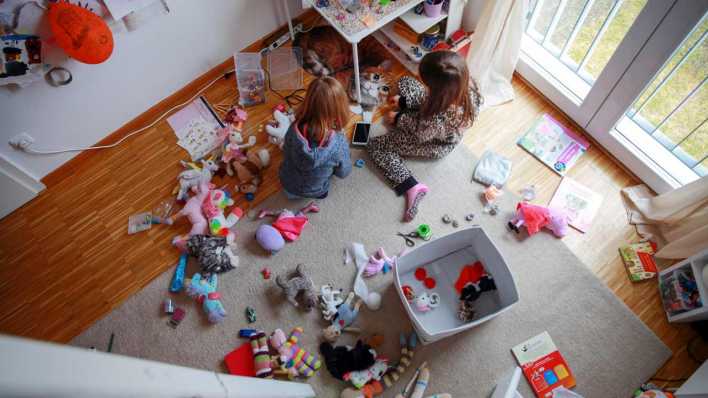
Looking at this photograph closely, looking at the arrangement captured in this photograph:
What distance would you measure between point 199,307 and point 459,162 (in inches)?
57.8

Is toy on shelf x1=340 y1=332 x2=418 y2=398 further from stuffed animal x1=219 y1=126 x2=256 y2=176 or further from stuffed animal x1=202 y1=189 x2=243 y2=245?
stuffed animal x1=219 y1=126 x2=256 y2=176

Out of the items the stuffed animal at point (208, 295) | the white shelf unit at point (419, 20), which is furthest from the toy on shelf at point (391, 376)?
the white shelf unit at point (419, 20)

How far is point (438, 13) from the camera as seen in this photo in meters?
2.16

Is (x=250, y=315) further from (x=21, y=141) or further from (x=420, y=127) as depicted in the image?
(x=21, y=141)

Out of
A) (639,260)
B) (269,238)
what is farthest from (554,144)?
(269,238)

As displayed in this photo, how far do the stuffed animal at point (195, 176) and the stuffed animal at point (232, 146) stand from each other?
0.07 m

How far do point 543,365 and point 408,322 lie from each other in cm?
59

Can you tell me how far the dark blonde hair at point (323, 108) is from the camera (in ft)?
5.68

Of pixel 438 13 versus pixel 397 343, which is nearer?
pixel 397 343

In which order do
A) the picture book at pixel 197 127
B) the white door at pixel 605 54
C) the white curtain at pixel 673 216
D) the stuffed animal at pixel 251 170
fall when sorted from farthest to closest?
the picture book at pixel 197 127 < the stuffed animal at pixel 251 170 < the white curtain at pixel 673 216 < the white door at pixel 605 54

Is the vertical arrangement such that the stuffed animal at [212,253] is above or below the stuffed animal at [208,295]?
above

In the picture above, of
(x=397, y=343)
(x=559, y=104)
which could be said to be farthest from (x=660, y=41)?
(x=397, y=343)

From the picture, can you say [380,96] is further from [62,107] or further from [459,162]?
[62,107]

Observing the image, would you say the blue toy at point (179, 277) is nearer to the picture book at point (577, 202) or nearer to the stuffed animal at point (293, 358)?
the stuffed animal at point (293, 358)
